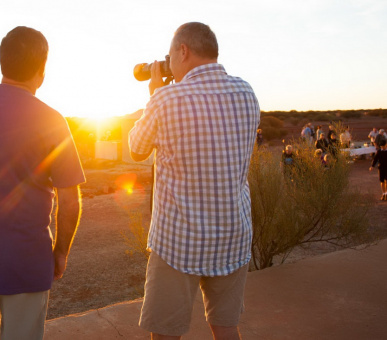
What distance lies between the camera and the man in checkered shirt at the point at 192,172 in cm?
180

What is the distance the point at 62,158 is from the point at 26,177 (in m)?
0.14

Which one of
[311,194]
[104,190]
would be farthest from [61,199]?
[104,190]

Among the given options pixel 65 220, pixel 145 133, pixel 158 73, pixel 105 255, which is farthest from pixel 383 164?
pixel 65 220

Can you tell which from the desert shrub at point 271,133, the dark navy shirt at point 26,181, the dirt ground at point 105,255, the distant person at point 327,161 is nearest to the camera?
the dark navy shirt at point 26,181

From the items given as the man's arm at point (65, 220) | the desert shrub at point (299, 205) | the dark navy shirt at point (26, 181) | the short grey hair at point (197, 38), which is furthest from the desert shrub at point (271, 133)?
the dark navy shirt at point (26, 181)

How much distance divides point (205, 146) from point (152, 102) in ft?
0.88

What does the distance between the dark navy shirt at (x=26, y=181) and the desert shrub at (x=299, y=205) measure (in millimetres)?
3840

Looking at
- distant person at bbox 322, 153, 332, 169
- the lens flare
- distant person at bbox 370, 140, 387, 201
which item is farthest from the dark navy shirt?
distant person at bbox 370, 140, 387, 201

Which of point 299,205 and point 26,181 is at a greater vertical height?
point 26,181

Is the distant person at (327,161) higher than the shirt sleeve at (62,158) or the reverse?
the reverse

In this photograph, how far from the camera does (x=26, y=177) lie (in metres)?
1.66

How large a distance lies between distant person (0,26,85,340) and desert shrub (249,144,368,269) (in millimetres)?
3829

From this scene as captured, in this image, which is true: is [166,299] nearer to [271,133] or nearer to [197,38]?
[197,38]

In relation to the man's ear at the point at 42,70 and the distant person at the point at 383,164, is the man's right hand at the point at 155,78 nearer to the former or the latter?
the man's ear at the point at 42,70
